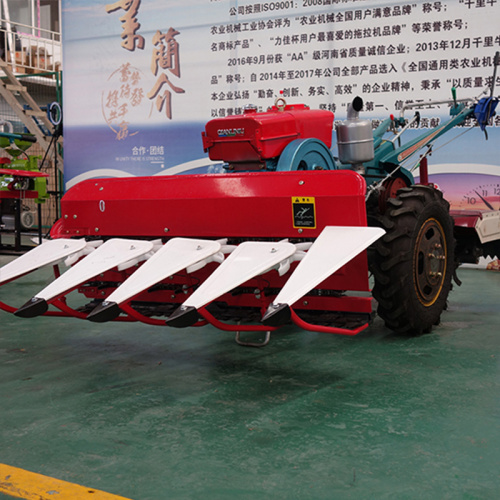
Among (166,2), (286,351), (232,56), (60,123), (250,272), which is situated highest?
(166,2)

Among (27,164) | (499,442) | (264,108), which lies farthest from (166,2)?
(499,442)

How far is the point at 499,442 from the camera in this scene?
2.34 metres

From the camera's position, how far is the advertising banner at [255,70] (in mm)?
6891

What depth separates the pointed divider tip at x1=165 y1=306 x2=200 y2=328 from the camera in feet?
8.42

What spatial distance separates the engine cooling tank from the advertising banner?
2.09 meters

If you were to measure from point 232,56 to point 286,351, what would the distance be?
17.3ft

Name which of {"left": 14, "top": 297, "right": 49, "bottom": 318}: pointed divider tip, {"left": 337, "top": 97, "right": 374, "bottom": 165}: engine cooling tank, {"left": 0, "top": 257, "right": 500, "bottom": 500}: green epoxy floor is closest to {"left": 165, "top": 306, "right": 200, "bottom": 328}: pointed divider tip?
{"left": 0, "top": 257, "right": 500, "bottom": 500}: green epoxy floor

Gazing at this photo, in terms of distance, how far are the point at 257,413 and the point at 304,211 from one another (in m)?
1.11

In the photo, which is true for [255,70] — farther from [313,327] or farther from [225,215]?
[313,327]

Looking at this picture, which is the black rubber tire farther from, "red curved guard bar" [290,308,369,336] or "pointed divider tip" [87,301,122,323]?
"pointed divider tip" [87,301,122,323]

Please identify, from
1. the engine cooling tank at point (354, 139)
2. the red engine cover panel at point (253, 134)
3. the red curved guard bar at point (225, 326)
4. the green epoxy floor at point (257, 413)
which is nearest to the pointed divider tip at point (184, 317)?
the red curved guard bar at point (225, 326)

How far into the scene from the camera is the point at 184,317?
258 centimetres

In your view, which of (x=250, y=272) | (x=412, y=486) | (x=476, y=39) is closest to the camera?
(x=412, y=486)

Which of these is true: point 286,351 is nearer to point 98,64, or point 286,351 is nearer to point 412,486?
point 412,486
